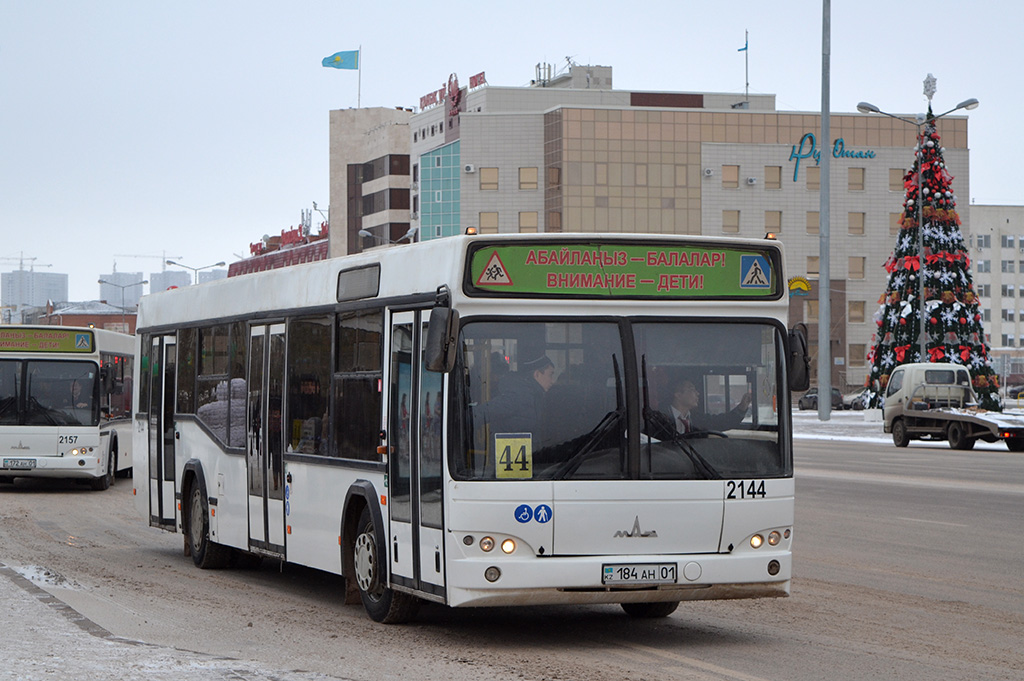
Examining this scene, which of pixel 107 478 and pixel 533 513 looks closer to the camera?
pixel 533 513

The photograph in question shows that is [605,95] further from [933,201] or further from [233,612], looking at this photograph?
[233,612]

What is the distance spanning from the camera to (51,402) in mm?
25469

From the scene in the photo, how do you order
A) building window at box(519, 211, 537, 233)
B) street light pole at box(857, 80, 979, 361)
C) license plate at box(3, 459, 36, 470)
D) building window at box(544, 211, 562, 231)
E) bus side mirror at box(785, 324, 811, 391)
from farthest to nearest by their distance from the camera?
building window at box(519, 211, 537, 233)
building window at box(544, 211, 562, 231)
street light pole at box(857, 80, 979, 361)
license plate at box(3, 459, 36, 470)
bus side mirror at box(785, 324, 811, 391)

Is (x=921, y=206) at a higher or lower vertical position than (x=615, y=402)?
higher

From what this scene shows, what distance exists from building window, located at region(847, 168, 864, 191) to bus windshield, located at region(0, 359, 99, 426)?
9385 centimetres

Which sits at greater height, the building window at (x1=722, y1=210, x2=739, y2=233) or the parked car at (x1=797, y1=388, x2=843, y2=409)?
the building window at (x1=722, y1=210, x2=739, y2=233)

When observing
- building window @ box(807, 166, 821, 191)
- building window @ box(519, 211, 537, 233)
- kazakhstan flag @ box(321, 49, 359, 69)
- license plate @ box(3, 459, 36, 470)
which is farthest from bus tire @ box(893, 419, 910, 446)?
kazakhstan flag @ box(321, 49, 359, 69)

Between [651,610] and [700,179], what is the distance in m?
102

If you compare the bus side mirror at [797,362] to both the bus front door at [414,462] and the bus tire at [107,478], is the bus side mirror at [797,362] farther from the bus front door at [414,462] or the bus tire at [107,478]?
the bus tire at [107,478]

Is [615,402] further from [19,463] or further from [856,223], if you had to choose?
[856,223]

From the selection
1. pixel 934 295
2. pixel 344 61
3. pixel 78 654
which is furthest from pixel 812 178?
pixel 78 654

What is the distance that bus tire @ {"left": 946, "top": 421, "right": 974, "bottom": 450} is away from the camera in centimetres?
3900

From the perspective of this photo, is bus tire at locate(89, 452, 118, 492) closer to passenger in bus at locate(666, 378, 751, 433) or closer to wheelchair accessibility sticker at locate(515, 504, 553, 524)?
wheelchair accessibility sticker at locate(515, 504, 553, 524)

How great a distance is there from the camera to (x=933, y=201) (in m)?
58.1
